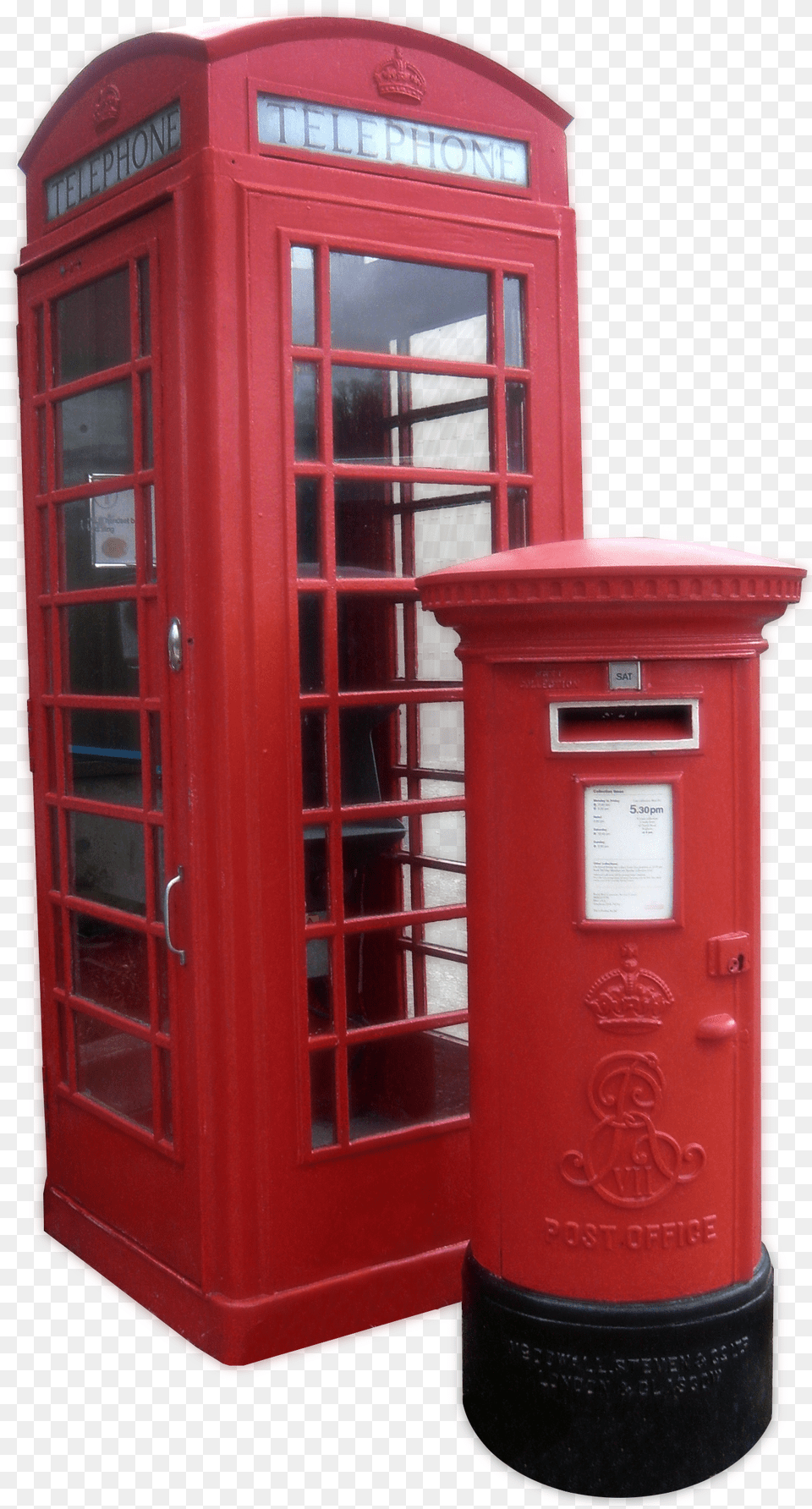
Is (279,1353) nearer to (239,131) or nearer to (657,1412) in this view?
(657,1412)

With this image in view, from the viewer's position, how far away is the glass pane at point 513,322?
3.67 m

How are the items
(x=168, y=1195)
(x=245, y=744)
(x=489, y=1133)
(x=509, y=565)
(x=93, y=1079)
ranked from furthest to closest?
(x=93, y=1079) → (x=168, y=1195) → (x=245, y=744) → (x=489, y=1133) → (x=509, y=565)

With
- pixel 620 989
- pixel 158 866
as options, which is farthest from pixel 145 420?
pixel 620 989

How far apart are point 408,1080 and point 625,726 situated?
1352mm

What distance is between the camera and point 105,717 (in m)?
A: 3.79

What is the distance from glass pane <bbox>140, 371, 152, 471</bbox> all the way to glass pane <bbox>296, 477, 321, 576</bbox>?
37 centimetres

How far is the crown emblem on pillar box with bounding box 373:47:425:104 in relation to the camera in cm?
345

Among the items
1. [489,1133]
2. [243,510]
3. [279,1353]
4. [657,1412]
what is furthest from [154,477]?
[657,1412]

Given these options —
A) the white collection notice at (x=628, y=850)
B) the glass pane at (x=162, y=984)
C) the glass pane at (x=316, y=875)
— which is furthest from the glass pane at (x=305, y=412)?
the glass pane at (x=162, y=984)

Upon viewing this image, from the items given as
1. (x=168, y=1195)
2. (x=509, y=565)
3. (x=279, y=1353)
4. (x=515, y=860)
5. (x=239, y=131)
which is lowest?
(x=279, y=1353)

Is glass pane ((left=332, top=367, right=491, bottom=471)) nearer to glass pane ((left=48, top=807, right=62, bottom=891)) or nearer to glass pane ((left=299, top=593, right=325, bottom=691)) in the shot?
glass pane ((left=299, top=593, right=325, bottom=691))

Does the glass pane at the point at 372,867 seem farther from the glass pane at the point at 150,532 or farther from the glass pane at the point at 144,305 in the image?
the glass pane at the point at 144,305

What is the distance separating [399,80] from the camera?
3473 mm

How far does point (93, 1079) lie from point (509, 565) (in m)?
2.00
